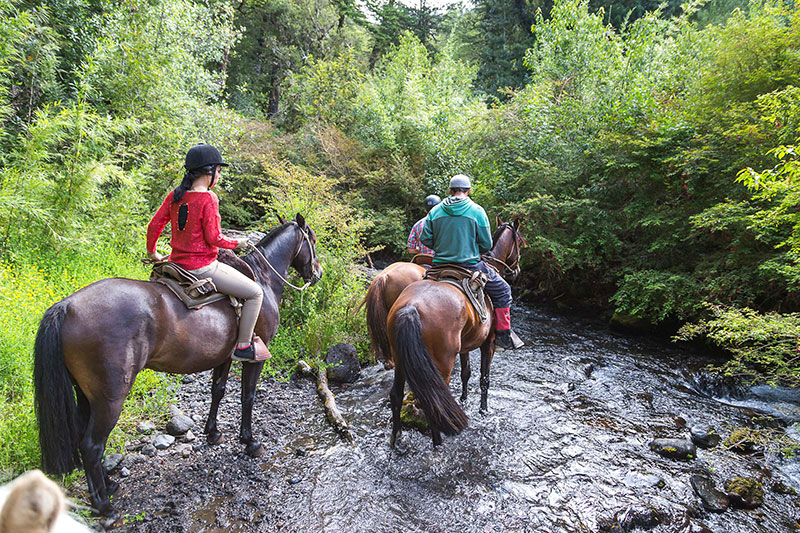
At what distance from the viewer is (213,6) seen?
12.9 m

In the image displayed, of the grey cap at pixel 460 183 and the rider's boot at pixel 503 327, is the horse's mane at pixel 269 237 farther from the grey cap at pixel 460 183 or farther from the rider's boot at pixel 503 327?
the rider's boot at pixel 503 327

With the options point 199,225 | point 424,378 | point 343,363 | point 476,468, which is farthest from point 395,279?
point 199,225

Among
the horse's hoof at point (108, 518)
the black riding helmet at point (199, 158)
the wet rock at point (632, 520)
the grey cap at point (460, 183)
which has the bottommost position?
the horse's hoof at point (108, 518)

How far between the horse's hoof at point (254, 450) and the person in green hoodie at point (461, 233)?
9.06ft

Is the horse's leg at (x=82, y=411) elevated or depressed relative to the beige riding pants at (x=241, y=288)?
depressed

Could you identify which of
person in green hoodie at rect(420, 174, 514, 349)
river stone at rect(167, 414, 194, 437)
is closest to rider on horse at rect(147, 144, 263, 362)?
river stone at rect(167, 414, 194, 437)

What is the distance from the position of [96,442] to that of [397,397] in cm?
252

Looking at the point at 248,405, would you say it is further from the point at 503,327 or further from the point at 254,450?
the point at 503,327

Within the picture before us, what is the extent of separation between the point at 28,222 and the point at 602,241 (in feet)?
36.8

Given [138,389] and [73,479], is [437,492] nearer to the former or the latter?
[73,479]

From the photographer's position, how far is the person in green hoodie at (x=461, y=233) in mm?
4578

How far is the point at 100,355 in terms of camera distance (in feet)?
9.12

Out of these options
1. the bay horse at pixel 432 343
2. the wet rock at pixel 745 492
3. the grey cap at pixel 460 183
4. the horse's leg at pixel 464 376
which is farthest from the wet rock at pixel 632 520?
the grey cap at pixel 460 183

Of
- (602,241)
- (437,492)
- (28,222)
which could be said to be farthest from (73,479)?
(602,241)
